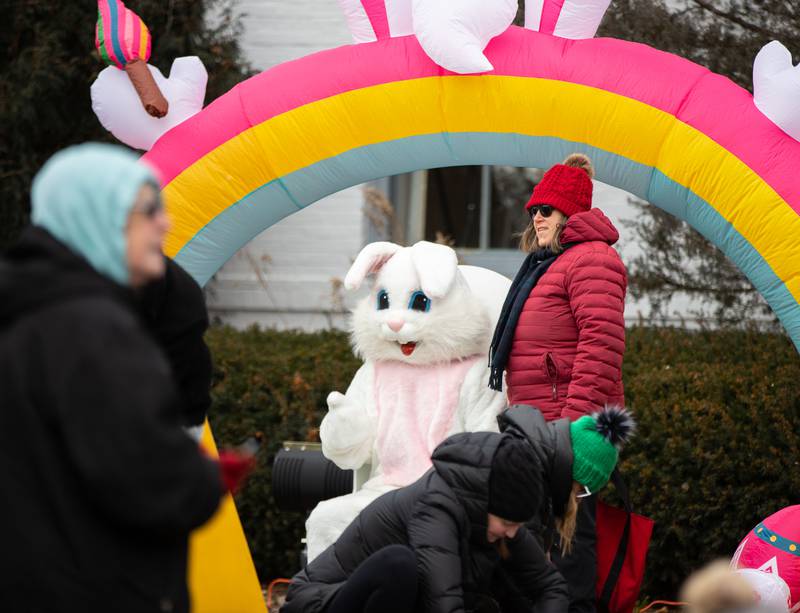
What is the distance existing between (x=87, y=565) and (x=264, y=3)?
8278 millimetres

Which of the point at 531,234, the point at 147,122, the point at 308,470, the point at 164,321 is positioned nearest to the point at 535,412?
the point at 531,234

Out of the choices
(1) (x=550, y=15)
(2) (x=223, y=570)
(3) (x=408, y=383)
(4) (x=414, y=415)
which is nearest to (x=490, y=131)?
(1) (x=550, y=15)

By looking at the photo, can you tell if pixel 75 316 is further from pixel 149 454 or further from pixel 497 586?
pixel 497 586

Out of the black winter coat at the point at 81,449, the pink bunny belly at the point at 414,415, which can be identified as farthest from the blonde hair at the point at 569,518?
the black winter coat at the point at 81,449

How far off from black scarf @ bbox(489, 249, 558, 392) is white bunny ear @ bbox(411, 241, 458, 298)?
1.13 ft

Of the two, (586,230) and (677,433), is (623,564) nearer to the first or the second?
(586,230)

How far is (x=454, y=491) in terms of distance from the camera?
3693mm

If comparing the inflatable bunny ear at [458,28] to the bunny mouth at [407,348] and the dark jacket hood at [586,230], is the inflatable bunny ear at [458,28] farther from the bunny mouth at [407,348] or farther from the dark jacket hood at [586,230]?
the bunny mouth at [407,348]

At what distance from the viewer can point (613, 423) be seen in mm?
3900

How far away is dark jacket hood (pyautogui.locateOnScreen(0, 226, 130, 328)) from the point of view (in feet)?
7.34

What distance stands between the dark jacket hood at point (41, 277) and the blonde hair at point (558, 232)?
2.51 meters

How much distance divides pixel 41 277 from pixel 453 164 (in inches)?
121

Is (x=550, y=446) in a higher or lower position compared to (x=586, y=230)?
lower

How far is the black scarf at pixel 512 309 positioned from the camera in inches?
178
